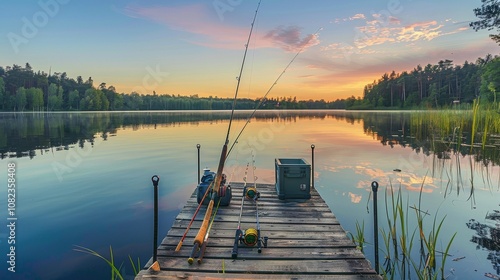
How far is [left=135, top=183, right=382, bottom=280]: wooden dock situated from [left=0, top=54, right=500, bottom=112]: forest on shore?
72.4 metres

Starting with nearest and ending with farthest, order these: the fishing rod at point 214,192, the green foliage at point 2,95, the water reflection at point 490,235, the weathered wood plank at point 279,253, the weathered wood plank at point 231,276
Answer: the weathered wood plank at point 231,276 < the fishing rod at point 214,192 < the weathered wood plank at point 279,253 < the water reflection at point 490,235 < the green foliage at point 2,95

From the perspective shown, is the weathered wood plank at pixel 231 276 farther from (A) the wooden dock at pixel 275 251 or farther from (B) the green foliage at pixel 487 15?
(B) the green foliage at pixel 487 15

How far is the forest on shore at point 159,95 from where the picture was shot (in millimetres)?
81688

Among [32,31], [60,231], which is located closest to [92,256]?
[60,231]

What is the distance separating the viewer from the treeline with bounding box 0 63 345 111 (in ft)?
342

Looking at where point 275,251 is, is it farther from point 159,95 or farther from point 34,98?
point 159,95

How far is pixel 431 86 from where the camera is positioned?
3386 inches

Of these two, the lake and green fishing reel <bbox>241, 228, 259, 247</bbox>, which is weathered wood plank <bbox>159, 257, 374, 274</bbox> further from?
the lake

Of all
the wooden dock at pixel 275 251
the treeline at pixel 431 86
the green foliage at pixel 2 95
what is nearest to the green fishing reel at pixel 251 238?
the wooden dock at pixel 275 251

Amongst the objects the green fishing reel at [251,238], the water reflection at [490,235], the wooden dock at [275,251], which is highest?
the green fishing reel at [251,238]

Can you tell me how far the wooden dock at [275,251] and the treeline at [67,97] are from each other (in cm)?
7240

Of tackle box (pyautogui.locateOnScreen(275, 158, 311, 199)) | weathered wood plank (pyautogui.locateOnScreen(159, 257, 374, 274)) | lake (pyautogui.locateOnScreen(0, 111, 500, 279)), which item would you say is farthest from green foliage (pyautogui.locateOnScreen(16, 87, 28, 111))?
weathered wood plank (pyautogui.locateOnScreen(159, 257, 374, 274))

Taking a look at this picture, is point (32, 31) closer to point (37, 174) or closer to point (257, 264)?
point (37, 174)

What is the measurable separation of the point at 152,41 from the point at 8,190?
2370cm
